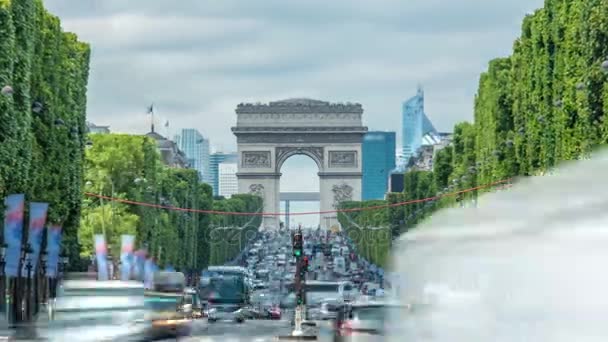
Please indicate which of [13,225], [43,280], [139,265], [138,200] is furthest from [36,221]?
[138,200]

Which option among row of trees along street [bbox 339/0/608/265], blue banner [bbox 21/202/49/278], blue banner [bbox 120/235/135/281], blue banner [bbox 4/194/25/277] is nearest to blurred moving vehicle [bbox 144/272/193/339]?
blue banner [bbox 21/202/49/278]

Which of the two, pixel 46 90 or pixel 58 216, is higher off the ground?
pixel 46 90

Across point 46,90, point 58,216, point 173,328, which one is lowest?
point 173,328

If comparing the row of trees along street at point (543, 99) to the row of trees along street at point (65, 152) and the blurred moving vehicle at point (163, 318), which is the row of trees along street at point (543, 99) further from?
the row of trees along street at point (65, 152)

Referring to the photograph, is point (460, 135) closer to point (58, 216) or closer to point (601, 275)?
point (58, 216)

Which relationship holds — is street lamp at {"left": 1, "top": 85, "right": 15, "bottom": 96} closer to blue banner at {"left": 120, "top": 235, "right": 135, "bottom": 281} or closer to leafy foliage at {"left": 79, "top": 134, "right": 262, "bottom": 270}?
blue banner at {"left": 120, "top": 235, "right": 135, "bottom": 281}

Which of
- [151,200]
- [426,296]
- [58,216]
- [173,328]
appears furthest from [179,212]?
[426,296]

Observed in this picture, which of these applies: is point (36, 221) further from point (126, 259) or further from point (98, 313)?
point (126, 259)
